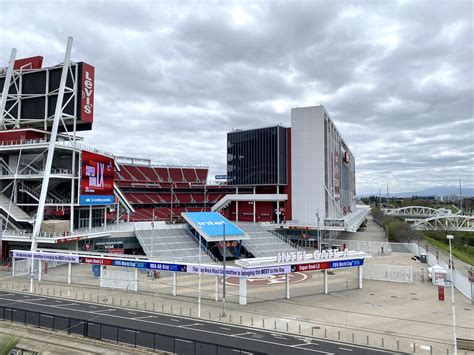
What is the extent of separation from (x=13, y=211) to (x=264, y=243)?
43692 millimetres

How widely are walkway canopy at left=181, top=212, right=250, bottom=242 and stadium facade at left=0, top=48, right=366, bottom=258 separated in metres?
6.41

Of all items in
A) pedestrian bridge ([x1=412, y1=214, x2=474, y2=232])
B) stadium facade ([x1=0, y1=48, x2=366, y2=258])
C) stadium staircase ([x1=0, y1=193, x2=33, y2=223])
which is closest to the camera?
stadium staircase ([x1=0, y1=193, x2=33, y2=223])

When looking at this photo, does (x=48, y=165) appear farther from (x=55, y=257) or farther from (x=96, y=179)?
(x=55, y=257)

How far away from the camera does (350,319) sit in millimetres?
32344

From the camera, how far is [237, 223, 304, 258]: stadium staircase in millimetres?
67750

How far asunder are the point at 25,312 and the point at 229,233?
40978mm

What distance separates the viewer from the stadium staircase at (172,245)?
60.1m

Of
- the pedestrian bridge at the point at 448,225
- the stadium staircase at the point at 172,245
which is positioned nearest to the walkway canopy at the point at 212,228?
the stadium staircase at the point at 172,245

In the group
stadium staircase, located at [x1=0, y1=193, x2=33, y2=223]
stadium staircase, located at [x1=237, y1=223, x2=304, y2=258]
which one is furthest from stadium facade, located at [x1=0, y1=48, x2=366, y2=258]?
stadium staircase, located at [x1=237, y1=223, x2=304, y2=258]

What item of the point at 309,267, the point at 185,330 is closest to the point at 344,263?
the point at 309,267

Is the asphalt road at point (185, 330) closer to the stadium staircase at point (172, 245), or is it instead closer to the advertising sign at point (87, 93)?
the stadium staircase at point (172, 245)

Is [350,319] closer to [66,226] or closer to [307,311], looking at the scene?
[307,311]

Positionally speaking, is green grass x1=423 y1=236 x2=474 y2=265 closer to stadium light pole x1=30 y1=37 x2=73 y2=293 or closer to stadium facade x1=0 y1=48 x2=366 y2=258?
stadium facade x1=0 y1=48 x2=366 y2=258

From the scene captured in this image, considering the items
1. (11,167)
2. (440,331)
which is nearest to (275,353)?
(440,331)
